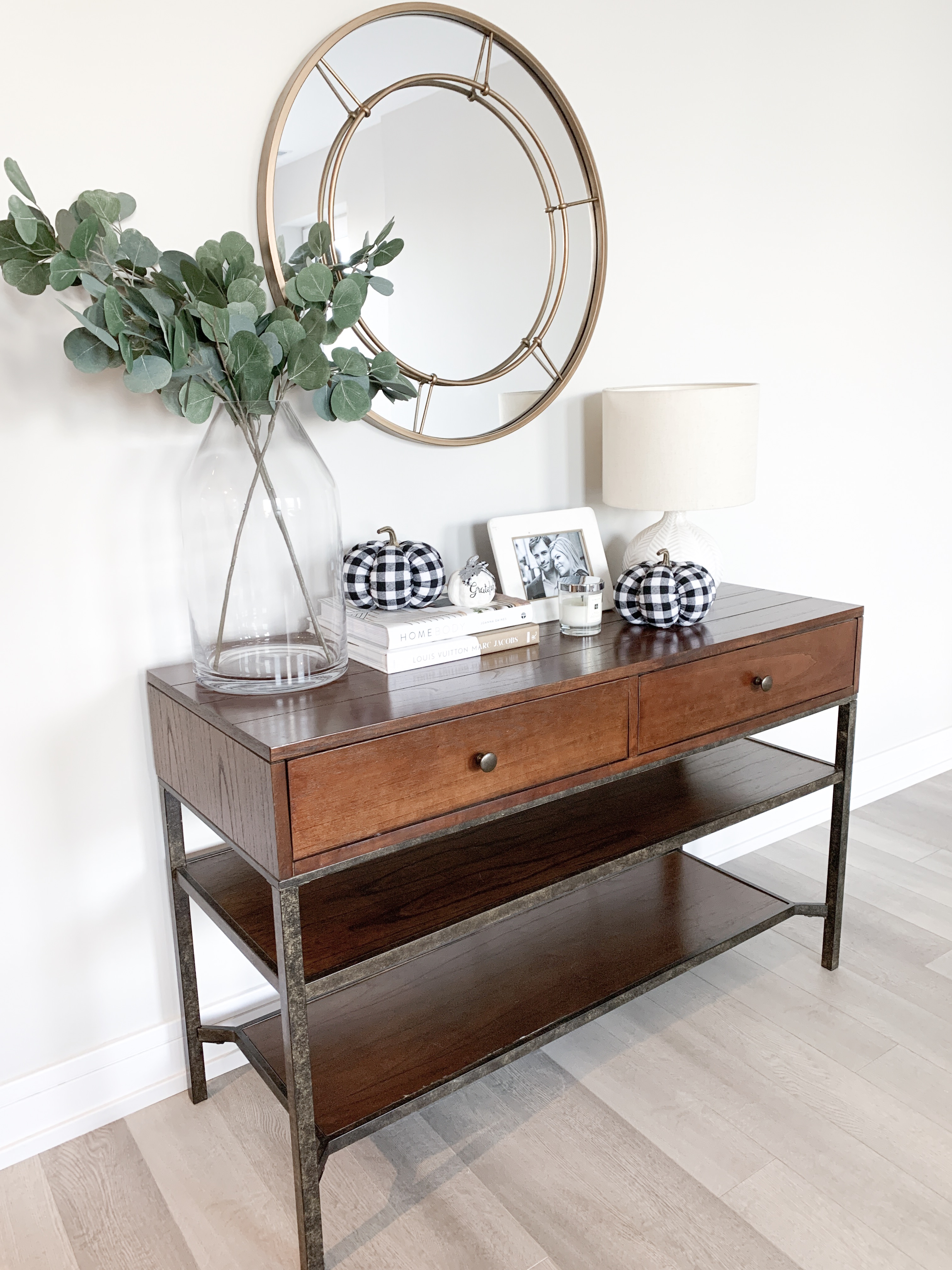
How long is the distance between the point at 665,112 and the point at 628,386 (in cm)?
55

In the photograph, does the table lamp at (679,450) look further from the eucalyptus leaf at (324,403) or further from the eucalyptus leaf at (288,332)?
the eucalyptus leaf at (288,332)

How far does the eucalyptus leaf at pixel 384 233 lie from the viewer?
1.49m

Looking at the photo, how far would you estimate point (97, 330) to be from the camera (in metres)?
1.27

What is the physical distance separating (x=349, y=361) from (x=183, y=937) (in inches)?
38.3

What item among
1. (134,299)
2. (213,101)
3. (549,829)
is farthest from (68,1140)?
(213,101)

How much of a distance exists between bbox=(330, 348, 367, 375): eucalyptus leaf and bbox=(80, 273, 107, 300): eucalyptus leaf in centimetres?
33

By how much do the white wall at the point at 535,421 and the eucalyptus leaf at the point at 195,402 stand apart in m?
0.23

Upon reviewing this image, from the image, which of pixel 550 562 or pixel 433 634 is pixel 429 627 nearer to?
pixel 433 634

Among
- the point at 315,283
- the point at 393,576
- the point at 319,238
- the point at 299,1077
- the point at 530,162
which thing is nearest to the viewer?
the point at 299,1077

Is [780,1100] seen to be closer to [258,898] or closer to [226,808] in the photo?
[258,898]

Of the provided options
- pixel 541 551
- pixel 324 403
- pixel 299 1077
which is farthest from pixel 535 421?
pixel 299 1077

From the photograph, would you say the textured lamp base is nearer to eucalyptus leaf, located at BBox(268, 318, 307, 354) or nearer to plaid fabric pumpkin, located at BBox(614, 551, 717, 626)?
plaid fabric pumpkin, located at BBox(614, 551, 717, 626)

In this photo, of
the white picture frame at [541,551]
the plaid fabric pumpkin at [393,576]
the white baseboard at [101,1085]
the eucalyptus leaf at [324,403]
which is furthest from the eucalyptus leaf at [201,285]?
Result: the white baseboard at [101,1085]

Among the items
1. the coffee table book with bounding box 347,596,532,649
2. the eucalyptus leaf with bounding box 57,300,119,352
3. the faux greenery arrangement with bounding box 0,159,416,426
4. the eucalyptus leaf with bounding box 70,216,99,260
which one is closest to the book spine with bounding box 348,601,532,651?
the coffee table book with bounding box 347,596,532,649
